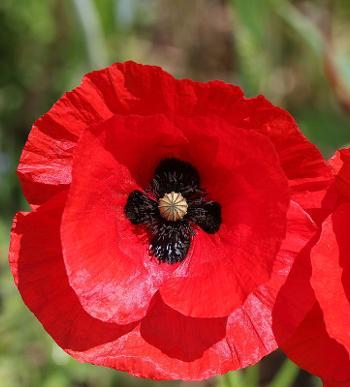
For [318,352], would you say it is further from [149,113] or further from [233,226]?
[149,113]

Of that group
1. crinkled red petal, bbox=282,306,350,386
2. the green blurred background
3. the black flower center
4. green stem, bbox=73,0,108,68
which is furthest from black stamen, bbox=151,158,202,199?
green stem, bbox=73,0,108,68

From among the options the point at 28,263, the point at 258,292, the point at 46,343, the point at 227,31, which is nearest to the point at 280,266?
the point at 258,292

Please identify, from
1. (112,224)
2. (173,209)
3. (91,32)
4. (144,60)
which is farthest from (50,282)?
(144,60)

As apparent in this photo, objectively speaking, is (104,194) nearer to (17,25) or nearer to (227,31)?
(17,25)

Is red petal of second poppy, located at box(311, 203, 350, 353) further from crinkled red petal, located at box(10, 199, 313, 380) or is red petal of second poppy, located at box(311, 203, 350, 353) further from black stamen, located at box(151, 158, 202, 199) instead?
black stamen, located at box(151, 158, 202, 199)

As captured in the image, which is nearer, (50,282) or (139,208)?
(50,282)

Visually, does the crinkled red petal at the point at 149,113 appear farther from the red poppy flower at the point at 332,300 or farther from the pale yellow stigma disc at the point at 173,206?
the pale yellow stigma disc at the point at 173,206
